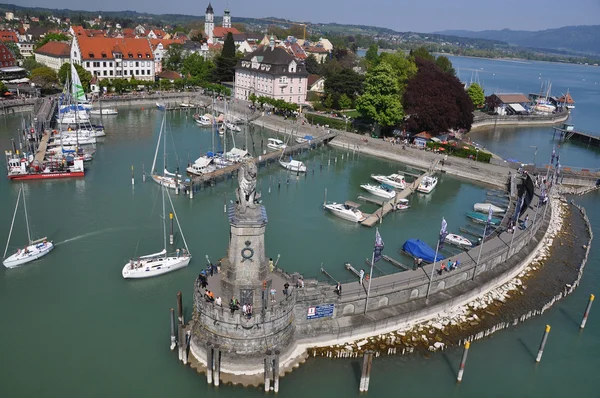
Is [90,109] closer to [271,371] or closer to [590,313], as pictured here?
[271,371]

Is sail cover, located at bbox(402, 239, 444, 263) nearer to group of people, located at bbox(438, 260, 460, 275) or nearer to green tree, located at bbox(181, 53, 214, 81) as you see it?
group of people, located at bbox(438, 260, 460, 275)

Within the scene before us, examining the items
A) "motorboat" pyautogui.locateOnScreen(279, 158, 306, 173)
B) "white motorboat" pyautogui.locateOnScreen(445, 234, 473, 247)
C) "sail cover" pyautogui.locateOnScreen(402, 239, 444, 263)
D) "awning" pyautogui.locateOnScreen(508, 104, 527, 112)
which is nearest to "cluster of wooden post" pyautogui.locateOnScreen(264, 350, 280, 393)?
"sail cover" pyautogui.locateOnScreen(402, 239, 444, 263)

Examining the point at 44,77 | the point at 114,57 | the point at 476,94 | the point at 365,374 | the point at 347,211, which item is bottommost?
the point at 365,374

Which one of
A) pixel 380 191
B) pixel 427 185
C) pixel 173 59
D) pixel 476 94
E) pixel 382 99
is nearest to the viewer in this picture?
pixel 380 191

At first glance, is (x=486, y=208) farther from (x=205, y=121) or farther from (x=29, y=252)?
(x=205, y=121)

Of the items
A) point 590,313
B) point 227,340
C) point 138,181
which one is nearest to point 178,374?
point 227,340

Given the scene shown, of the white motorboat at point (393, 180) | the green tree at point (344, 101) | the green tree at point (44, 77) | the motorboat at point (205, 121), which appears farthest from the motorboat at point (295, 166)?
the green tree at point (44, 77)

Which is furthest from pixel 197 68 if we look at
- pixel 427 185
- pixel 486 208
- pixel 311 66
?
pixel 486 208
